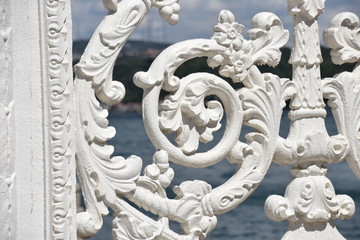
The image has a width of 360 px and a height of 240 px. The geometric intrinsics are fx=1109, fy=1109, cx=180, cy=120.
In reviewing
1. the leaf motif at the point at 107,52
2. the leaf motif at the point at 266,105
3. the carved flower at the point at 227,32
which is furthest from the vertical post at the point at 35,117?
the leaf motif at the point at 266,105

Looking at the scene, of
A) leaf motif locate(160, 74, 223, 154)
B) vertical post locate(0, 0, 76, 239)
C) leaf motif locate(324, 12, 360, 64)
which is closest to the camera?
vertical post locate(0, 0, 76, 239)

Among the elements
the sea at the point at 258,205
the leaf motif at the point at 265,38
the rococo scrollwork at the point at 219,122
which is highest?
the leaf motif at the point at 265,38

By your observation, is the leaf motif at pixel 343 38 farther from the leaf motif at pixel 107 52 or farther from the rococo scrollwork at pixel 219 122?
the leaf motif at pixel 107 52

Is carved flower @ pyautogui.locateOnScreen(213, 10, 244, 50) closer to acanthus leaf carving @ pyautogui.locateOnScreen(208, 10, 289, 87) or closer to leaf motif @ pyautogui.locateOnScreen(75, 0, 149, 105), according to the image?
acanthus leaf carving @ pyautogui.locateOnScreen(208, 10, 289, 87)

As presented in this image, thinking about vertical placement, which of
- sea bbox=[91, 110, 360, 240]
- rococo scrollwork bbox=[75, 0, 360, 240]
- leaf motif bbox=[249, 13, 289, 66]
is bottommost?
sea bbox=[91, 110, 360, 240]

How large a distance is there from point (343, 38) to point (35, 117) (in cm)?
153

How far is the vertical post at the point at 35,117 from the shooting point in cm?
427

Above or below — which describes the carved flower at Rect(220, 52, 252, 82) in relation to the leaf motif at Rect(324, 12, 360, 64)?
below

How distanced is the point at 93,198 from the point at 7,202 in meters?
0.37

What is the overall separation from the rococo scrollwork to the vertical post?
0.12 meters

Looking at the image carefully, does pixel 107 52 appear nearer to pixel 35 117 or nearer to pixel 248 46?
pixel 35 117

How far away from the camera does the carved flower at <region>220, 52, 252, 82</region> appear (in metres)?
4.75

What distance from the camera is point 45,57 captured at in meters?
4.32

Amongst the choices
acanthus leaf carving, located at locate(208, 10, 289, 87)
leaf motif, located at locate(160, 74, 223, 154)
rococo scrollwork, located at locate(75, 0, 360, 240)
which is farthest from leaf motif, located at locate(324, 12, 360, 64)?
leaf motif, located at locate(160, 74, 223, 154)
